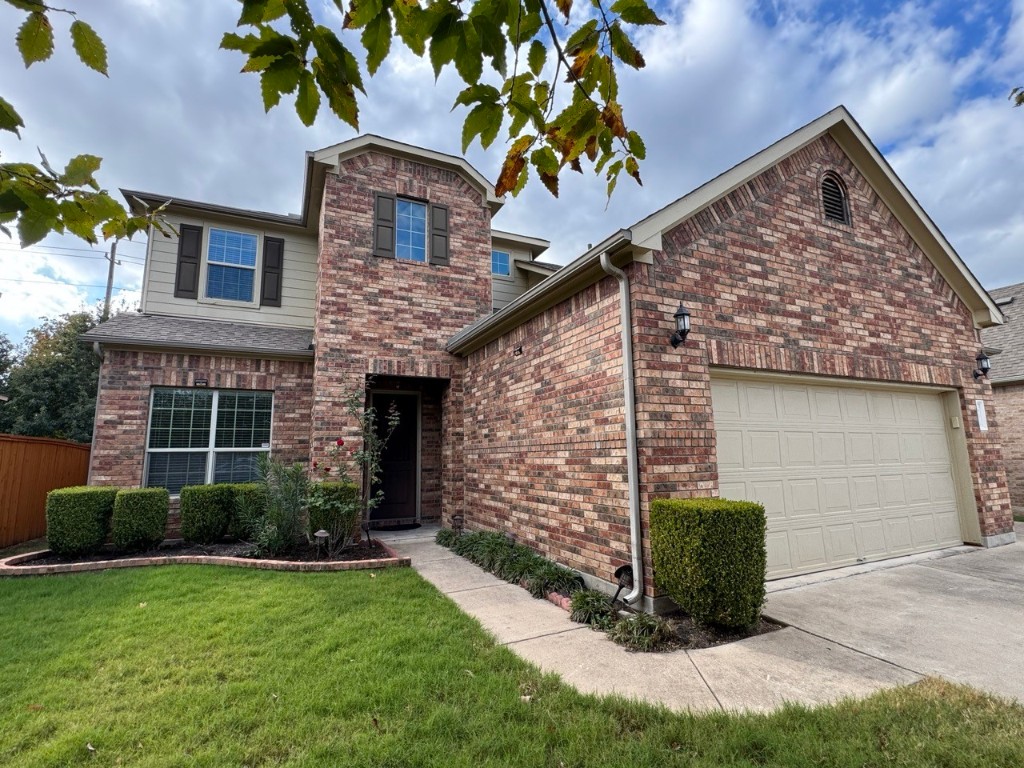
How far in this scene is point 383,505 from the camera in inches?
373

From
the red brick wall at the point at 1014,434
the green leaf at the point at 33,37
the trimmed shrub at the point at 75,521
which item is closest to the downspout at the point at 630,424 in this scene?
the green leaf at the point at 33,37

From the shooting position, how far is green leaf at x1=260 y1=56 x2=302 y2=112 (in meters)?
1.38

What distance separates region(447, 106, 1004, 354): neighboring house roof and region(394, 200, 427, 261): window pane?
219 centimetres

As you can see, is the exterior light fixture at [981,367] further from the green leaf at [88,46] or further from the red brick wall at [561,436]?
the green leaf at [88,46]

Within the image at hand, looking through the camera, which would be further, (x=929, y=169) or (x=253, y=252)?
(x=253, y=252)

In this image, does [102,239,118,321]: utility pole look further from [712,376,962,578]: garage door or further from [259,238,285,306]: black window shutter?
[712,376,962,578]: garage door

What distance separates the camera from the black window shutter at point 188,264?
9273 millimetres

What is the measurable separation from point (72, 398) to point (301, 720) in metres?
19.5

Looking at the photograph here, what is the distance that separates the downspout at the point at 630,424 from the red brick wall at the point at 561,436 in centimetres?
11

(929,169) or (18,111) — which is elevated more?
(929,169)

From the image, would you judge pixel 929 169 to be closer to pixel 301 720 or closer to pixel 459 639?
pixel 459 639

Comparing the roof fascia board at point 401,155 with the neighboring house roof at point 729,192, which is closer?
the neighboring house roof at point 729,192

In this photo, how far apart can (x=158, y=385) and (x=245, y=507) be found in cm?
283

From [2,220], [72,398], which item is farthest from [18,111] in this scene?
[72,398]
